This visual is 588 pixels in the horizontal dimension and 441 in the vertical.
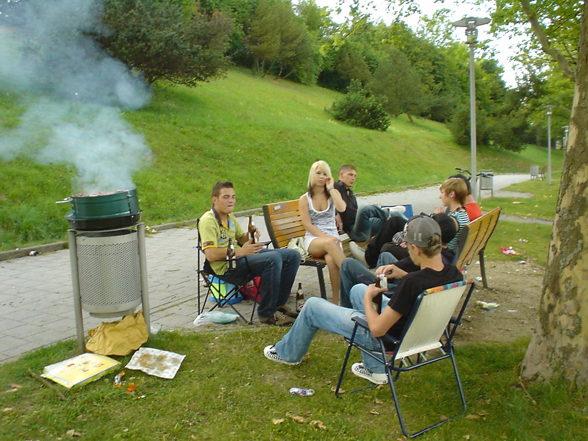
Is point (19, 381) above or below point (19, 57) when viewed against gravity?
below

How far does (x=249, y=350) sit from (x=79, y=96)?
9739 millimetres

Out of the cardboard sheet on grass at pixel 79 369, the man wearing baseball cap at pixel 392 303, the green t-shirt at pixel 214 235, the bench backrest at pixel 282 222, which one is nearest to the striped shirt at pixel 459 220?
the man wearing baseball cap at pixel 392 303

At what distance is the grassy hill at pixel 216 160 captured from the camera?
10.0 meters

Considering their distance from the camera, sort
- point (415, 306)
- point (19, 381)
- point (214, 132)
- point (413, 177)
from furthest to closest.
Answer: point (413, 177) → point (214, 132) → point (19, 381) → point (415, 306)

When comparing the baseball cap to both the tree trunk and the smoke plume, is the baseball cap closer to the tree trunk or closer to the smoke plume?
the tree trunk

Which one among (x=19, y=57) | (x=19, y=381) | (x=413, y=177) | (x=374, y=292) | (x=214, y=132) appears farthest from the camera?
(x=413, y=177)

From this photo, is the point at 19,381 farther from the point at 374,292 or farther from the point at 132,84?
the point at 132,84

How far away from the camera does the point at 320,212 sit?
18.9 feet

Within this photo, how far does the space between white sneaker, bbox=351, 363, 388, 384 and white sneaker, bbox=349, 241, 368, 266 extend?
81.6 inches

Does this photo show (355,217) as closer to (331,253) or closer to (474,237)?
(331,253)

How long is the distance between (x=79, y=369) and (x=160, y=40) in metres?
13.8

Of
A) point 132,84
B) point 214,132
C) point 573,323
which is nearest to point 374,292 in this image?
point 573,323

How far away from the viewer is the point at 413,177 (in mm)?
25562

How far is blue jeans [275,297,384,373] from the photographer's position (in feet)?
11.7
